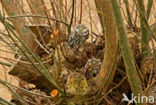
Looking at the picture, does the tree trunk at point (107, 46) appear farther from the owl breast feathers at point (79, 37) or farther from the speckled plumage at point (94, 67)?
the owl breast feathers at point (79, 37)

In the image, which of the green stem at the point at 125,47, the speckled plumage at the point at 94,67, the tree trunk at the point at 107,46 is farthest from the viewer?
the speckled plumage at the point at 94,67

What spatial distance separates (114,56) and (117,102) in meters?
0.44

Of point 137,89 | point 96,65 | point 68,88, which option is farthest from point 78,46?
point 137,89

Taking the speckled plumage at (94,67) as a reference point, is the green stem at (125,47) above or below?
above

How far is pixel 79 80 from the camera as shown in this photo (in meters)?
1.40

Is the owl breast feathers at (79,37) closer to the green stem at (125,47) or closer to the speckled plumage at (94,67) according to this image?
the speckled plumage at (94,67)

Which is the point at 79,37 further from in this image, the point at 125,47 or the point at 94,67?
the point at 125,47

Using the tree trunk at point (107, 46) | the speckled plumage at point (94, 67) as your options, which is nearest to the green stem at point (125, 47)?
the tree trunk at point (107, 46)

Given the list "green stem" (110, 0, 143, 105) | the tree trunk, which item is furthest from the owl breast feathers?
"green stem" (110, 0, 143, 105)

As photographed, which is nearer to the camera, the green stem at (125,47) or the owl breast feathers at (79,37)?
the green stem at (125,47)

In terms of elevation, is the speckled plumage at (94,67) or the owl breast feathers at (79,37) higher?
the owl breast feathers at (79,37)

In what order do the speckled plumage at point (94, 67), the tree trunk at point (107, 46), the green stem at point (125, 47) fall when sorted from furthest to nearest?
the speckled plumage at point (94, 67)
the tree trunk at point (107, 46)
the green stem at point (125, 47)

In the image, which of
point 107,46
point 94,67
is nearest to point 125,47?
point 107,46

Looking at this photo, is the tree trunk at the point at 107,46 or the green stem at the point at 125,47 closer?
the green stem at the point at 125,47
